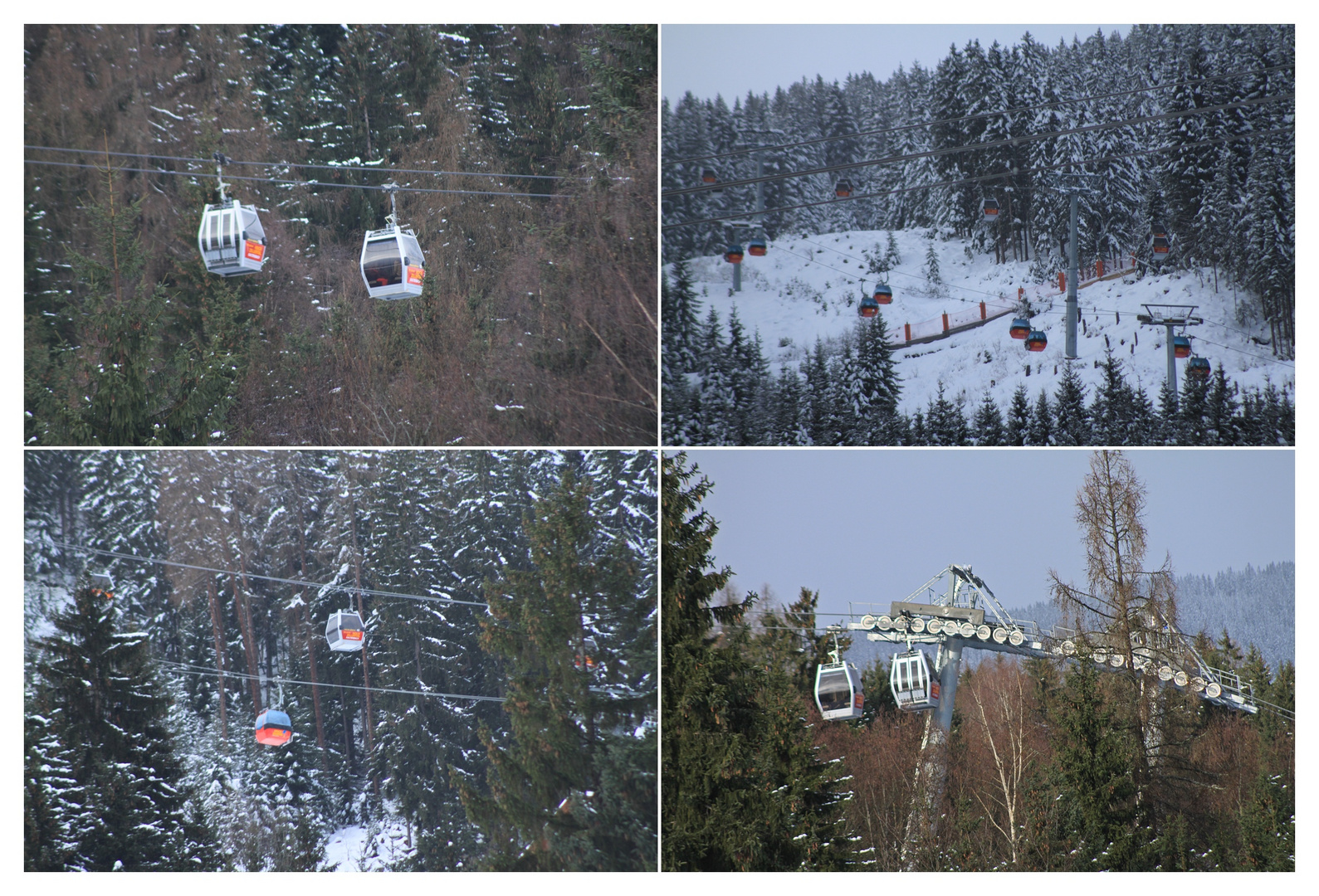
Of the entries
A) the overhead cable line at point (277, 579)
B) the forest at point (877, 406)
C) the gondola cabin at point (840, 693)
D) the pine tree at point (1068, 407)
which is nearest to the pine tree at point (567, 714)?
the overhead cable line at point (277, 579)

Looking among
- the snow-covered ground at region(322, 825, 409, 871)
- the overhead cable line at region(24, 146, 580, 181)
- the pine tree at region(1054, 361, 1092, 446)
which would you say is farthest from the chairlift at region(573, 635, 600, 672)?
the pine tree at region(1054, 361, 1092, 446)

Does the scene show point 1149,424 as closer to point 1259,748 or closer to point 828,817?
point 1259,748

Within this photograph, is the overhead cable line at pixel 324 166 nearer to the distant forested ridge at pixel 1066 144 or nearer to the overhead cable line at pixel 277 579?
the distant forested ridge at pixel 1066 144

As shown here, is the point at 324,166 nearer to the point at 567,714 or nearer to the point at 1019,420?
the point at 567,714

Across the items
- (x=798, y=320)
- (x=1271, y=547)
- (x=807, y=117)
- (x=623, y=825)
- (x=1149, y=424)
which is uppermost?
(x=807, y=117)

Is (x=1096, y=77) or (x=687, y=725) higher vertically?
(x=1096, y=77)

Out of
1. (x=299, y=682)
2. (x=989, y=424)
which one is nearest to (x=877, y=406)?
(x=989, y=424)
